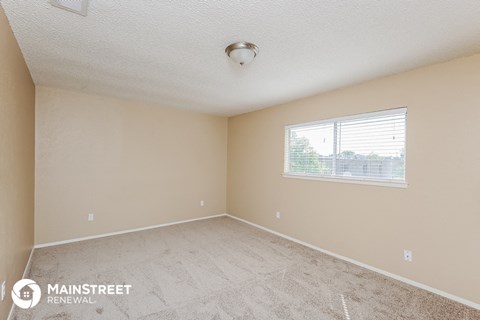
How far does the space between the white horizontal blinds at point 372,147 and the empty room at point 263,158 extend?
20mm

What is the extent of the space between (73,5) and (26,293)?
8.39 feet

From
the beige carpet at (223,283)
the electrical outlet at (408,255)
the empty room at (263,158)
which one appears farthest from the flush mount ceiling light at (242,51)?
the electrical outlet at (408,255)

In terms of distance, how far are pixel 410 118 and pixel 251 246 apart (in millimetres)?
2657

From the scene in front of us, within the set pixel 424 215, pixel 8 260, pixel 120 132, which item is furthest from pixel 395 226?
pixel 120 132

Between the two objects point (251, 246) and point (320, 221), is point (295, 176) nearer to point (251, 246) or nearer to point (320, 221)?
point (320, 221)

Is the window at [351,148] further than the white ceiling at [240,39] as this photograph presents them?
Yes

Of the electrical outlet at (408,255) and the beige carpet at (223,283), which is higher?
the electrical outlet at (408,255)

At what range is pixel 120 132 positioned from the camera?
407 cm

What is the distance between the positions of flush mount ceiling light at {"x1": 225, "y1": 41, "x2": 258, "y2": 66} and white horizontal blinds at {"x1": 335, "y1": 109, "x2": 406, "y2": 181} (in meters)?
1.75

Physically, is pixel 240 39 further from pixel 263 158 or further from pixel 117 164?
pixel 117 164

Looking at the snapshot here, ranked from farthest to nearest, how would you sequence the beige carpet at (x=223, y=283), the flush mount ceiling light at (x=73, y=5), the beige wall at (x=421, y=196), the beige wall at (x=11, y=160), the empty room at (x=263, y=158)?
1. the beige wall at (x=421, y=196)
2. the beige carpet at (x=223, y=283)
3. the empty room at (x=263, y=158)
4. the beige wall at (x=11, y=160)
5. the flush mount ceiling light at (x=73, y=5)

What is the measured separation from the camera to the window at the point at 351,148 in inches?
107

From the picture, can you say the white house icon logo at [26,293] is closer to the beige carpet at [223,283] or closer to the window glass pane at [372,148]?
the beige carpet at [223,283]

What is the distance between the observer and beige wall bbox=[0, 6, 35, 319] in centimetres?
167
